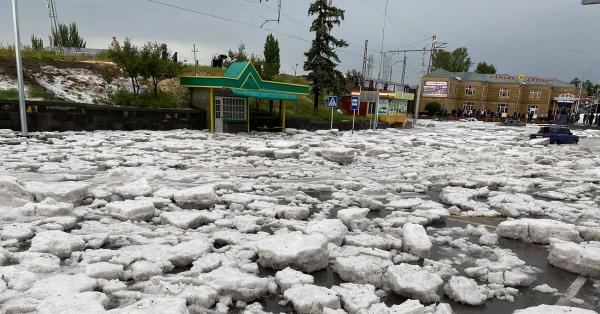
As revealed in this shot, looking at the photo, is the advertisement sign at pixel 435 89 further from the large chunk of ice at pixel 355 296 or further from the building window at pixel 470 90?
the large chunk of ice at pixel 355 296

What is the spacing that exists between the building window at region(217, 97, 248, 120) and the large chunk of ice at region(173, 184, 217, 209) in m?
14.7

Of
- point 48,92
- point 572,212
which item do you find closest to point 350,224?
point 572,212

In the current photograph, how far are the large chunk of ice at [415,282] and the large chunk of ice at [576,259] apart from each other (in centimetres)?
171

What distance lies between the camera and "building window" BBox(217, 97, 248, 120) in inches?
787

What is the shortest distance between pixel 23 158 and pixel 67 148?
2.34m

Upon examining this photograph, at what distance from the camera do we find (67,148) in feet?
36.3

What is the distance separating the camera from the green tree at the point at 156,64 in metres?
19.5

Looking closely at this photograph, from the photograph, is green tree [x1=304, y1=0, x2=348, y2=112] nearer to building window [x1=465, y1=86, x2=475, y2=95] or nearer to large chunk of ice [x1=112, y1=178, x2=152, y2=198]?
large chunk of ice [x1=112, y1=178, x2=152, y2=198]

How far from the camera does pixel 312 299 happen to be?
3.00 meters

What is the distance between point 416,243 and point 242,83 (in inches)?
649

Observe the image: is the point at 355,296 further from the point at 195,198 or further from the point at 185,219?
the point at 195,198

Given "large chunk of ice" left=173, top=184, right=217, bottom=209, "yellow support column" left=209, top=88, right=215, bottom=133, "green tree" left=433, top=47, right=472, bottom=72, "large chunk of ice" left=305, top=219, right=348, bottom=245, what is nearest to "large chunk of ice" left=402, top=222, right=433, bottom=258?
"large chunk of ice" left=305, top=219, right=348, bottom=245

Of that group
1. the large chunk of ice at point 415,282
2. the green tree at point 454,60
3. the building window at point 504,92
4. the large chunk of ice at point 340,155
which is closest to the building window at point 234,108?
the large chunk of ice at point 340,155

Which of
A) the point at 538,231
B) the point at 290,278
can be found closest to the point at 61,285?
the point at 290,278
